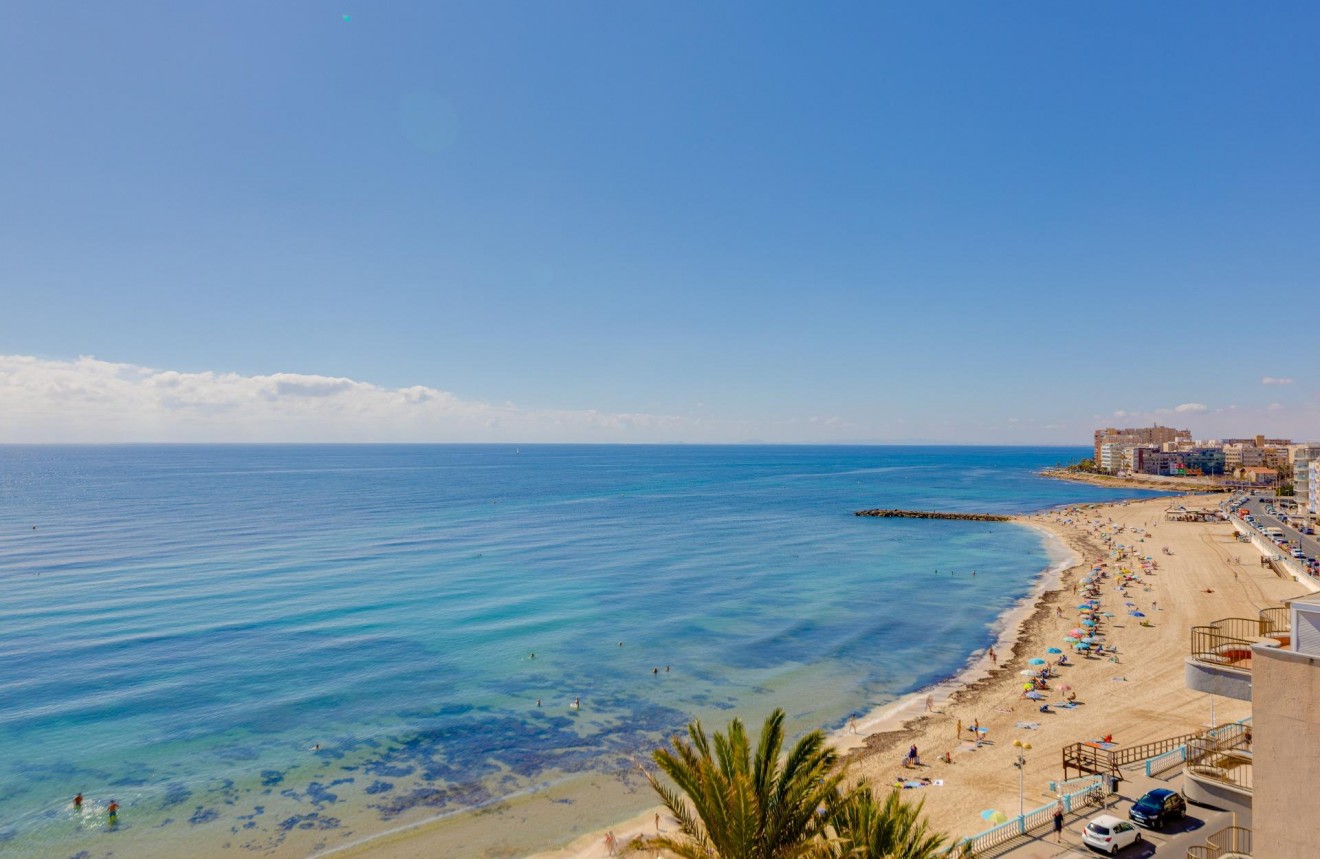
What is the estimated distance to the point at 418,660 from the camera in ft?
127

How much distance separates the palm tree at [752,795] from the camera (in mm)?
11758

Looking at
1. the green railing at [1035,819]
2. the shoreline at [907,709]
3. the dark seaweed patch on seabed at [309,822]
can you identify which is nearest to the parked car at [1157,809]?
the green railing at [1035,819]

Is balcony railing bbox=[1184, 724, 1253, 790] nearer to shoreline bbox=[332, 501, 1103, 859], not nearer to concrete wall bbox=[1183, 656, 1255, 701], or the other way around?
concrete wall bbox=[1183, 656, 1255, 701]

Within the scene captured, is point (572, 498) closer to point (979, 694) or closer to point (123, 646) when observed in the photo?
point (123, 646)

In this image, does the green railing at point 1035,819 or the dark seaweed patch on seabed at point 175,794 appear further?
the dark seaweed patch on seabed at point 175,794

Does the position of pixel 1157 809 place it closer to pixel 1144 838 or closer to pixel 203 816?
pixel 1144 838

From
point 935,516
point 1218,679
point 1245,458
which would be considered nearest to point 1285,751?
point 1218,679

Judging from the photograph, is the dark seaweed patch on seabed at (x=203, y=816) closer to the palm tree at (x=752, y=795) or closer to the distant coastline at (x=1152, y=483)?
the palm tree at (x=752, y=795)

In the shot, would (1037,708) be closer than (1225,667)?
No

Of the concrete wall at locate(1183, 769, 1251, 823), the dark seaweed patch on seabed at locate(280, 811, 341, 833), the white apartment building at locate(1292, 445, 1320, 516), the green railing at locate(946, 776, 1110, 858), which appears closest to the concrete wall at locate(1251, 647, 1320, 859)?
the concrete wall at locate(1183, 769, 1251, 823)

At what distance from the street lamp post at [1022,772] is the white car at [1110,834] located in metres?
1.93

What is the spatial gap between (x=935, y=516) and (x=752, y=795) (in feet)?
327

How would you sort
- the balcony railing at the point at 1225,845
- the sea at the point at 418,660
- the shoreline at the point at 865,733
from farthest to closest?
the sea at the point at 418,660
the shoreline at the point at 865,733
the balcony railing at the point at 1225,845

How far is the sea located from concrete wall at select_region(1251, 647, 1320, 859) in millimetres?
18993
